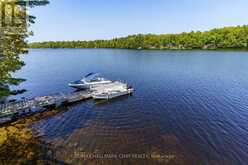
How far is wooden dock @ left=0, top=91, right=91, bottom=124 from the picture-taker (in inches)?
647

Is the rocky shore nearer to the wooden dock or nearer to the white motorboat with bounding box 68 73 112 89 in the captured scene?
the wooden dock

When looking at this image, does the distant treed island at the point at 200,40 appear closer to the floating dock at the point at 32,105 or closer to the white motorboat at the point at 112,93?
the white motorboat at the point at 112,93

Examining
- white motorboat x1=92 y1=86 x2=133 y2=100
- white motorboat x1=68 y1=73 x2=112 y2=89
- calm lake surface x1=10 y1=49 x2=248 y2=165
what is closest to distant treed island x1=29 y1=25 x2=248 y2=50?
calm lake surface x1=10 y1=49 x2=248 y2=165

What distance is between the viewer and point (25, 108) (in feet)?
58.4

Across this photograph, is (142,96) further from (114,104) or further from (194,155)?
(194,155)

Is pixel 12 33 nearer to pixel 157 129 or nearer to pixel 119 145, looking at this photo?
pixel 119 145

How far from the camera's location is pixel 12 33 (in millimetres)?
11711

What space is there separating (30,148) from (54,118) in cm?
539

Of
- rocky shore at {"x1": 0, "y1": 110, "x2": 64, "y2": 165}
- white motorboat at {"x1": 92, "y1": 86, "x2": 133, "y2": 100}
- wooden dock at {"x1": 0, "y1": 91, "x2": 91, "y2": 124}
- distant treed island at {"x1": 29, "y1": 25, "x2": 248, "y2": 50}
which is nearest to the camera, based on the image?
rocky shore at {"x1": 0, "y1": 110, "x2": 64, "y2": 165}

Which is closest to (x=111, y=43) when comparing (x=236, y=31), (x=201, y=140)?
(x=236, y=31)

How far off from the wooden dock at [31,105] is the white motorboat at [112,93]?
1796 mm

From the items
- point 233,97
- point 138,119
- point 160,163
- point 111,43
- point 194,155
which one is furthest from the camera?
point 111,43

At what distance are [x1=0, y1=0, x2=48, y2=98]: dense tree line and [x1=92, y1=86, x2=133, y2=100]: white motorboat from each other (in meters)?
10.8

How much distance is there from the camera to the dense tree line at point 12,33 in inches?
428
